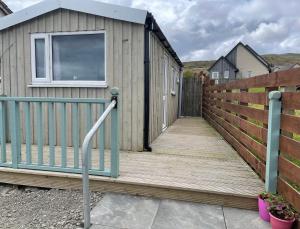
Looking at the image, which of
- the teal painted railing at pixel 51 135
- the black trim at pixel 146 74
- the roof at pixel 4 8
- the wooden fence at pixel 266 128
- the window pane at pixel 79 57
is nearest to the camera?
the wooden fence at pixel 266 128

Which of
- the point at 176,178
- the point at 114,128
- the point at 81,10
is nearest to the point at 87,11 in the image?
the point at 81,10

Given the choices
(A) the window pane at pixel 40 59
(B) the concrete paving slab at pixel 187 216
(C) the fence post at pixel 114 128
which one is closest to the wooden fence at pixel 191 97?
(A) the window pane at pixel 40 59

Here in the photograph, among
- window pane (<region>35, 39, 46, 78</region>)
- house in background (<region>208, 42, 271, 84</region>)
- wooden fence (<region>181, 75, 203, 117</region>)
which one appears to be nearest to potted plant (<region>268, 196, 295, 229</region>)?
window pane (<region>35, 39, 46, 78</region>)

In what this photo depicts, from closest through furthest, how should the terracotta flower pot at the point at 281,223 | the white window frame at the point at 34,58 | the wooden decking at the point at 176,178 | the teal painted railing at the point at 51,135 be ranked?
the terracotta flower pot at the point at 281,223
the wooden decking at the point at 176,178
the teal painted railing at the point at 51,135
the white window frame at the point at 34,58

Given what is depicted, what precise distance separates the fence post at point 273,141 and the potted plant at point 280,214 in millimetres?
253

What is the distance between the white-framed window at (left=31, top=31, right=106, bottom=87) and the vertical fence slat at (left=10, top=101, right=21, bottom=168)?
1374 mm

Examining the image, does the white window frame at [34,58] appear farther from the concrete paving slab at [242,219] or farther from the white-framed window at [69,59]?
the concrete paving slab at [242,219]

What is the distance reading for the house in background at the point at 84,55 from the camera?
14.0 ft

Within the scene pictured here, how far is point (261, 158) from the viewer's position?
10.2ft

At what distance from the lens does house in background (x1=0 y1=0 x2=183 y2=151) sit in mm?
4270

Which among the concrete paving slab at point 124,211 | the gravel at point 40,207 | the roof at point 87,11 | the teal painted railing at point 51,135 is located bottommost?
the gravel at point 40,207

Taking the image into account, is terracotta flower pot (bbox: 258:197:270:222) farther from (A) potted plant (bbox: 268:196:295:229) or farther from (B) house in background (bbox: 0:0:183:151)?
(B) house in background (bbox: 0:0:183:151)

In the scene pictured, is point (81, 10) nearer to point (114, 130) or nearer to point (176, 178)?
point (114, 130)

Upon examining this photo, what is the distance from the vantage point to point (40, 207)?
9.50 ft
